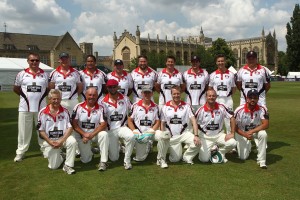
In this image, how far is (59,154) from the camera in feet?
20.7

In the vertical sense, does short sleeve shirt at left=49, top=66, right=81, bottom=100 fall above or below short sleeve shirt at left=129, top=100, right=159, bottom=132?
above

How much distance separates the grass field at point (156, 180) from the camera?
4898 millimetres

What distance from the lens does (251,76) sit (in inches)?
309

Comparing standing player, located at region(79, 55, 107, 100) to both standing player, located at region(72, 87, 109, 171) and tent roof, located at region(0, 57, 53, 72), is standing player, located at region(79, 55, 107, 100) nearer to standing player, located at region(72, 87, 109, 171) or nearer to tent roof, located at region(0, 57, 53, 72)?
standing player, located at region(72, 87, 109, 171)

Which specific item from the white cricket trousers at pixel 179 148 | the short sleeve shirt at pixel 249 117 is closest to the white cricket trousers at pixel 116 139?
the white cricket trousers at pixel 179 148

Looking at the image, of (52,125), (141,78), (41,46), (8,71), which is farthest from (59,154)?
(41,46)

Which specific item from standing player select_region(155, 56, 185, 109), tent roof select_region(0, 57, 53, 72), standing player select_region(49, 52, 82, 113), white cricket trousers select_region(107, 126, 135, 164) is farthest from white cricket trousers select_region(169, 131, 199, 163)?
tent roof select_region(0, 57, 53, 72)

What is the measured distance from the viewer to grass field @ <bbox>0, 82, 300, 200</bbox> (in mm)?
4898

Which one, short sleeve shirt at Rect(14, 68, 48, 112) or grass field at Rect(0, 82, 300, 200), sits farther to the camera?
short sleeve shirt at Rect(14, 68, 48, 112)

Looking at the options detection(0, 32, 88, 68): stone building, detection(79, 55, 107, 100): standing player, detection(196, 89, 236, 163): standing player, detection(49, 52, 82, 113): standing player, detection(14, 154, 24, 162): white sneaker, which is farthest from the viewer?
detection(0, 32, 88, 68): stone building

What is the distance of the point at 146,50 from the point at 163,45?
7859 mm

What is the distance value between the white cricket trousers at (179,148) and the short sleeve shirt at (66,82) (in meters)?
2.60

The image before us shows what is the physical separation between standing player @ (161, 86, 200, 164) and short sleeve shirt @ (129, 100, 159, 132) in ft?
0.63

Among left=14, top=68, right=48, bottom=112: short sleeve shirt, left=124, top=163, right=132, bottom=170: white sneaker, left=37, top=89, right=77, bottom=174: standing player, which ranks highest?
left=14, top=68, right=48, bottom=112: short sleeve shirt
